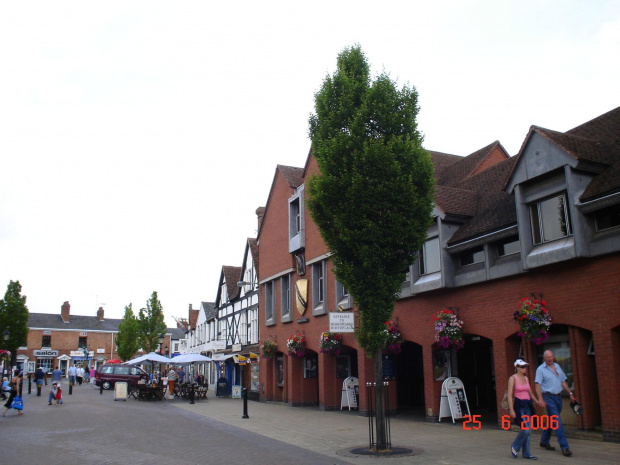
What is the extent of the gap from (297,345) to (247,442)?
39.3 feet

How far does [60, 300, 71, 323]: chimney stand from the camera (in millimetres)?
82062

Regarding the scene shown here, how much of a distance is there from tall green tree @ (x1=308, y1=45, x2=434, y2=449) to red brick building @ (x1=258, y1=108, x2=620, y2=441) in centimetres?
301

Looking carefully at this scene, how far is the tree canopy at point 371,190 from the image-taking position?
12.4 meters

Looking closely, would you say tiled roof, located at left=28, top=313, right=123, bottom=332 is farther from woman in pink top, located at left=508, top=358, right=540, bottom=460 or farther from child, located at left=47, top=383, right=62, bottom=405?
woman in pink top, located at left=508, top=358, right=540, bottom=460

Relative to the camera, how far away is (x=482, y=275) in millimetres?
15617

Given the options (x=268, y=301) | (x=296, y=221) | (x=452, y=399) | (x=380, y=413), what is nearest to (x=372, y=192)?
(x=380, y=413)

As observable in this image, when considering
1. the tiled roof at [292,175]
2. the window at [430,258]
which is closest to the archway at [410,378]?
the window at [430,258]

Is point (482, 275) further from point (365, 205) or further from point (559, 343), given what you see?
point (365, 205)

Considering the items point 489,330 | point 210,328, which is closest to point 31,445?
point 489,330

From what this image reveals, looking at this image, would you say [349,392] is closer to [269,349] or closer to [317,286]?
[317,286]

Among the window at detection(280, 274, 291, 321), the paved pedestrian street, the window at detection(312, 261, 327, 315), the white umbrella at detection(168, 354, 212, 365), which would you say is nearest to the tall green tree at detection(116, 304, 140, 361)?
the white umbrella at detection(168, 354, 212, 365)

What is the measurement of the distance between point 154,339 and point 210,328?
10.4m

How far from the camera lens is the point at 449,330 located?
1605 centimetres

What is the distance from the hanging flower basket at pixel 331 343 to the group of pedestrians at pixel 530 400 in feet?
39.2
